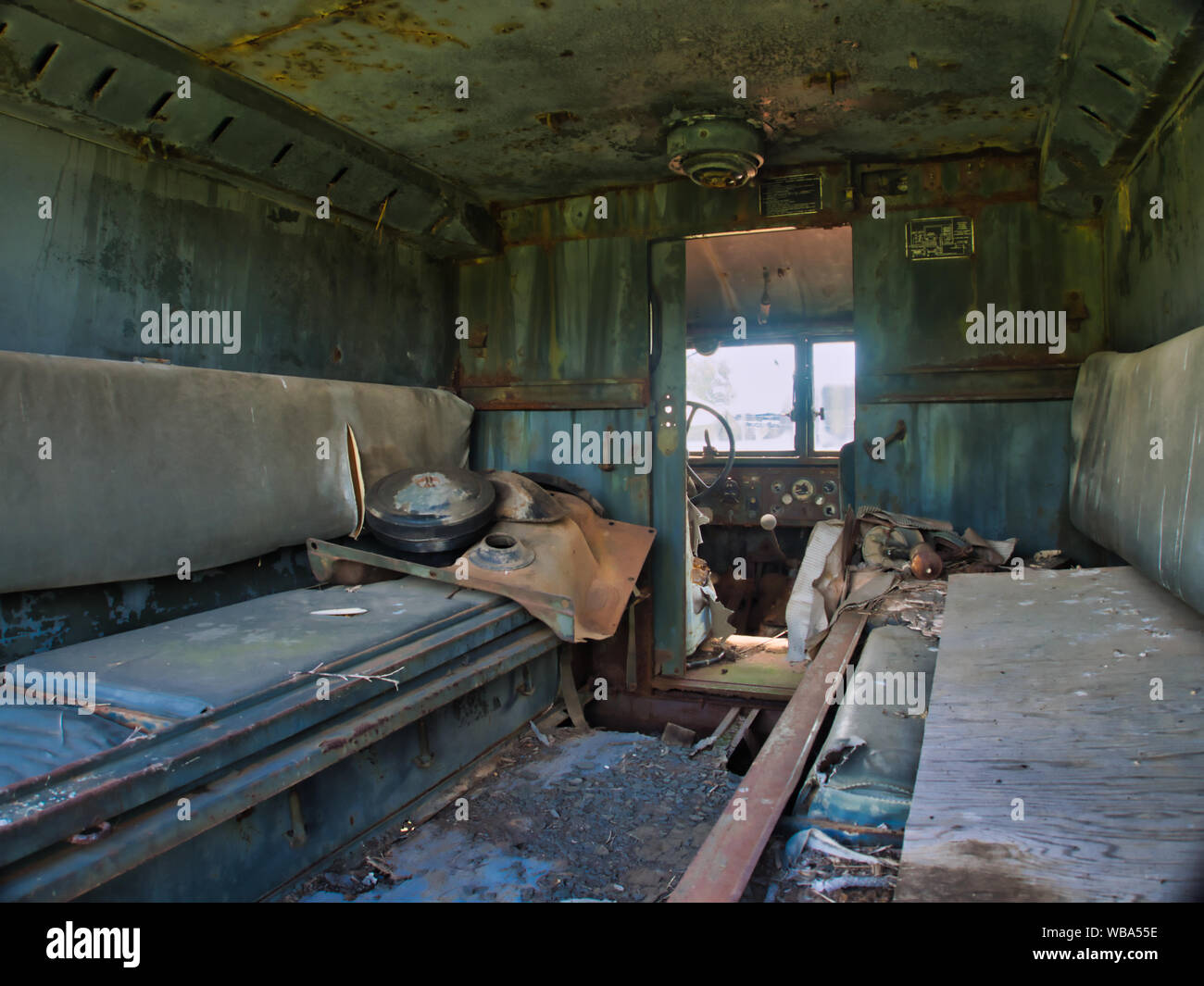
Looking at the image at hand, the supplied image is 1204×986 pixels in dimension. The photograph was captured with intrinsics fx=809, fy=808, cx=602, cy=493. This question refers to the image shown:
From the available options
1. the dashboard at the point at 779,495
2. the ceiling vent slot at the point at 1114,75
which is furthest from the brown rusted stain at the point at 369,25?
the dashboard at the point at 779,495

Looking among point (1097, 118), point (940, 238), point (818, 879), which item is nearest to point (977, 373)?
point (940, 238)

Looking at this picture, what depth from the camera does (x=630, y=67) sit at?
107 inches

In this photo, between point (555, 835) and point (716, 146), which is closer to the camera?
point (555, 835)

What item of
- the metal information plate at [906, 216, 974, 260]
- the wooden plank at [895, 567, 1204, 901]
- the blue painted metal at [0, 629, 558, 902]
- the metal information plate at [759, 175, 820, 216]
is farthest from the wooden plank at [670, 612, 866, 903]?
the metal information plate at [759, 175, 820, 216]

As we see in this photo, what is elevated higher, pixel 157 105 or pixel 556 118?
pixel 556 118

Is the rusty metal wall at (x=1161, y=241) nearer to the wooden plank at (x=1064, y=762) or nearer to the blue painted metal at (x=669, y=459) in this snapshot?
the wooden plank at (x=1064, y=762)

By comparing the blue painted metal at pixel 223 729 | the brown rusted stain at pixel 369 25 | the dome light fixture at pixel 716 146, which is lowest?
the blue painted metal at pixel 223 729

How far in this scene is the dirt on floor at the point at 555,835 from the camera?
2.26 metres

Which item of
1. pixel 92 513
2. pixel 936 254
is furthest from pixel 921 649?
pixel 92 513

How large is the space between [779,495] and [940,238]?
295 cm

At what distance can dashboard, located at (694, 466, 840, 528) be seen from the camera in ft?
20.3

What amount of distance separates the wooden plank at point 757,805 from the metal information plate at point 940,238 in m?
2.19

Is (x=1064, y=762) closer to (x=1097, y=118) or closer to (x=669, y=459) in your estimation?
(x=1097, y=118)
